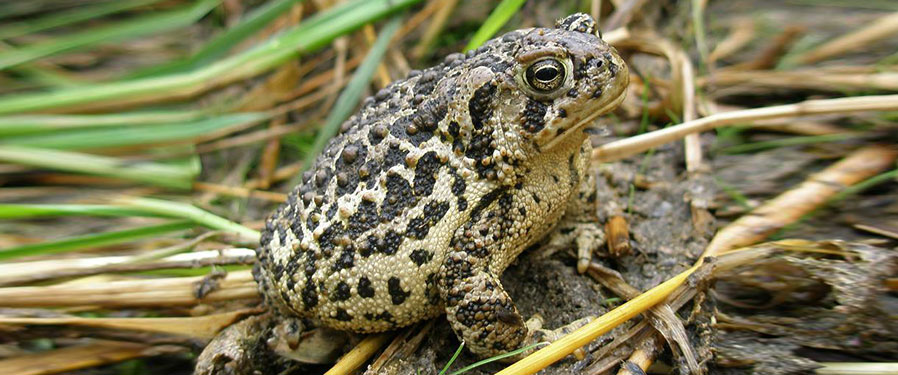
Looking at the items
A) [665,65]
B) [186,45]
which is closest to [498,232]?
[665,65]

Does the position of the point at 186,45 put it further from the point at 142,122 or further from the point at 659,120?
the point at 659,120

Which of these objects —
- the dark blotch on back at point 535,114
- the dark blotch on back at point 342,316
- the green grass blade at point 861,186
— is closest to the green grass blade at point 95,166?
the dark blotch on back at point 342,316

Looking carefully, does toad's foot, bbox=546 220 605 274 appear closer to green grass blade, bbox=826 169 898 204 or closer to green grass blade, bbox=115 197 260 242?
green grass blade, bbox=826 169 898 204

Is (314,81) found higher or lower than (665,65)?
higher

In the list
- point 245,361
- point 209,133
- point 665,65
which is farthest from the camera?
point 209,133

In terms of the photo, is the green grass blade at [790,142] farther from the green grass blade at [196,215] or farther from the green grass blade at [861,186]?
the green grass blade at [196,215]

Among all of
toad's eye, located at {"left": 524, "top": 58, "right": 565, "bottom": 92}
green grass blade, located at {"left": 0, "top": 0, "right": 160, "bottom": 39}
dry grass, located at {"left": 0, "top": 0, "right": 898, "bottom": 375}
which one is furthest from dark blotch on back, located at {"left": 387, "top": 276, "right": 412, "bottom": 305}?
green grass blade, located at {"left": 0, "top": 0, "right": 160, "bottom": 39}

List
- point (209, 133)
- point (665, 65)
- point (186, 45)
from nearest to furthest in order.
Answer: point (665, 65), point (209, 133), point (186, 45)

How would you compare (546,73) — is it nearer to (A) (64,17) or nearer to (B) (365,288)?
(B) (365,288)
